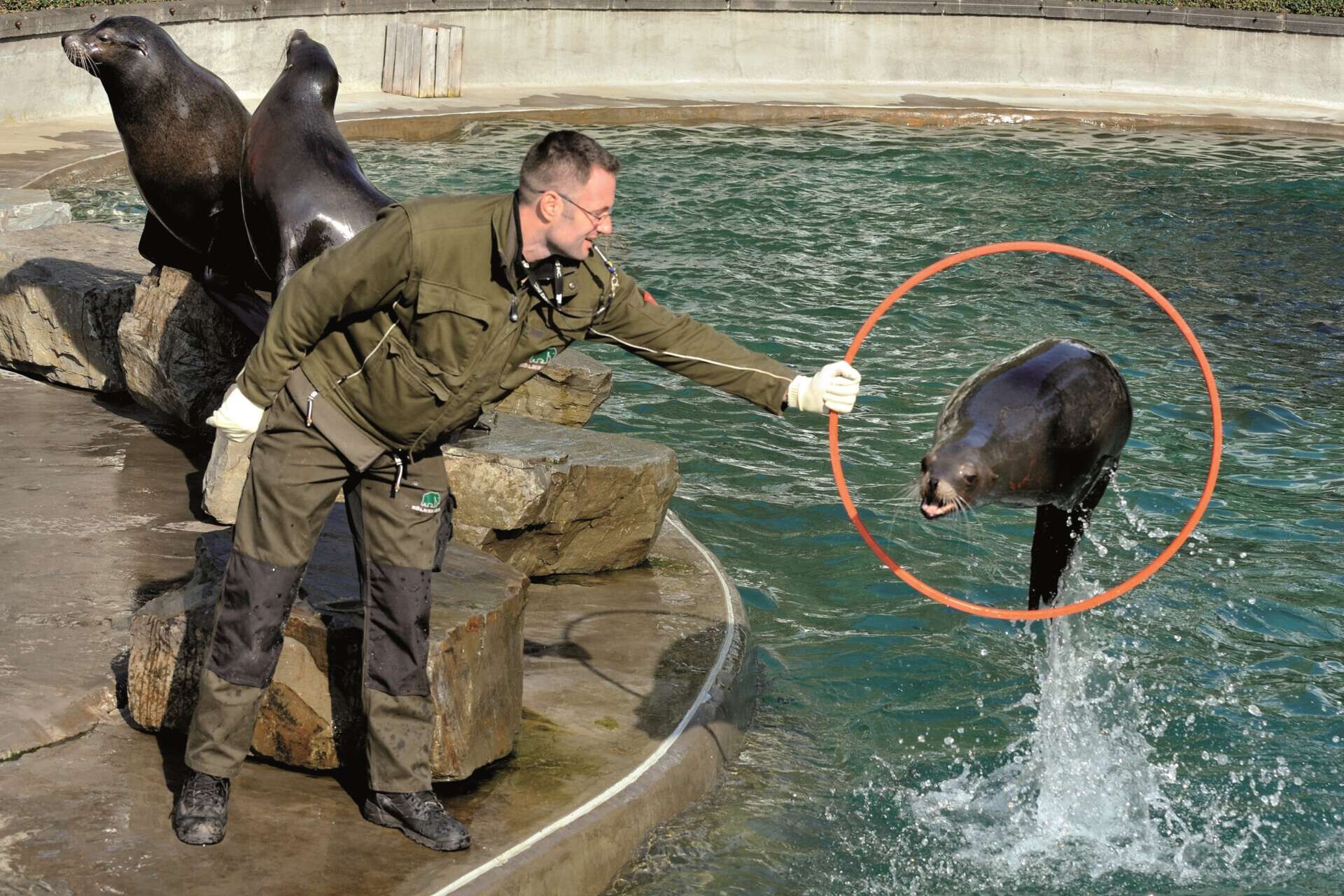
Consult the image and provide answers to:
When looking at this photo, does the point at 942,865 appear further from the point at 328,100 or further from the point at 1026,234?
the point at 1026,234

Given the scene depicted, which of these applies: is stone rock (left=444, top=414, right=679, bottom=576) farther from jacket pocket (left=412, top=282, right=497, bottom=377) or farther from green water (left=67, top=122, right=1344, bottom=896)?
jacket pocket (left=412, top=282, right=497, bottom=377)

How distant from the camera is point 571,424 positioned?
25.3 ft

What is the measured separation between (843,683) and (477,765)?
2091mm

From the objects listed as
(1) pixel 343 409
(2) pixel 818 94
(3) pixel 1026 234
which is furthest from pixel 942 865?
(2) pixel 818 94

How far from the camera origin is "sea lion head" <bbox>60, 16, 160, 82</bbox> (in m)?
6.73

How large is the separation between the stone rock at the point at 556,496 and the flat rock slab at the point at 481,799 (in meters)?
0.51

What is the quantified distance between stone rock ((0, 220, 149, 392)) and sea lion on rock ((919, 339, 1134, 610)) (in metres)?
4.68

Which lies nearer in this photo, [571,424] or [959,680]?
[959,680]

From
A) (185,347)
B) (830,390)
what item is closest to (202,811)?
(830,390)

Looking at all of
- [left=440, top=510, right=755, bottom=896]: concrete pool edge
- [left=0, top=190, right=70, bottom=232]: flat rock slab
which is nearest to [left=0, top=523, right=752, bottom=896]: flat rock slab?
[left=440, top=510, right=755, bottom=896]: concrete pool edge

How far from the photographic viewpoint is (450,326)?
147 inches

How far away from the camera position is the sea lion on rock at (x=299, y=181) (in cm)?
612

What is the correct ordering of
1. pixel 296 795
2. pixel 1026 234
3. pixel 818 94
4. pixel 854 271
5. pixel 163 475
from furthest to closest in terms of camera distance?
pixel 818 94 → pixel 1026 234 → pixel 854 271 → pixel 163 475 → pixel 296 795

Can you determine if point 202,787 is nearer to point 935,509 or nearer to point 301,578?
point 301,578
